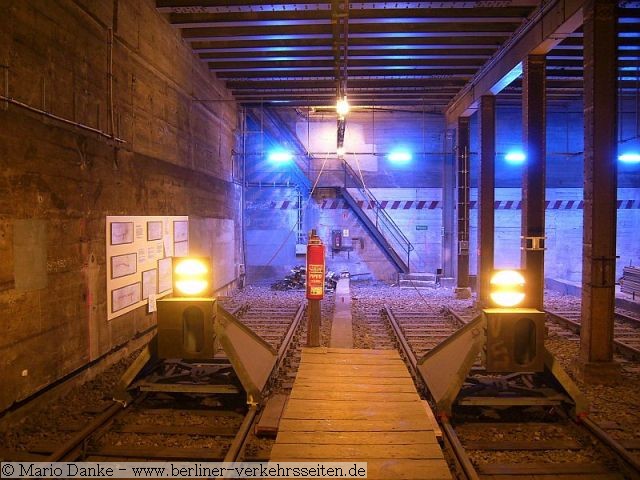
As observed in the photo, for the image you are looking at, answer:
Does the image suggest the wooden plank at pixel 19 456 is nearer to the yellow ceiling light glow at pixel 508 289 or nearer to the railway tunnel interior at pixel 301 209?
the railway tunnel interior at pixel 301 209

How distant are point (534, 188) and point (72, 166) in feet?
27.3

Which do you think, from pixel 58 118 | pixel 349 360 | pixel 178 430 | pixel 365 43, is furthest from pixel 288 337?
pixel 365 43

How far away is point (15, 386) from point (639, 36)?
14.1 m

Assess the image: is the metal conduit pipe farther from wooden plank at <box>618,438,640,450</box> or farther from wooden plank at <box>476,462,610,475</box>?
wooden plank at <box>618,438,640,450</box>

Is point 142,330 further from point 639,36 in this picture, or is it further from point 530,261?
point 639,36

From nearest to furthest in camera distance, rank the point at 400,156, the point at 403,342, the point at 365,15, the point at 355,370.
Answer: the point at 355,370
the point at 403,342
the point at 365,15
the point at 400,156

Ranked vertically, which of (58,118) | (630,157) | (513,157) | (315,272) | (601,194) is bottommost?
(315,272)

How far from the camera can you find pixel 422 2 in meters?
8.67

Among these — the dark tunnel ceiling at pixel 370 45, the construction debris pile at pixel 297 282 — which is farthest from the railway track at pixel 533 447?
the construction debris pile at pixel 297 282

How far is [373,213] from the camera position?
18.1 metres

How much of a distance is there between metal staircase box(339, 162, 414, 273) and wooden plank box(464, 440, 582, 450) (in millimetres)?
13070

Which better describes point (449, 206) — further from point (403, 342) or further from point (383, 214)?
point (403, 342)

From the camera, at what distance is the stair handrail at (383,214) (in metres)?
17.9

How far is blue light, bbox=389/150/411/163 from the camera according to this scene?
58.4 feet
